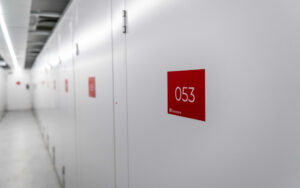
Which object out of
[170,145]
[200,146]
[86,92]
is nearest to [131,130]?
[170,145]

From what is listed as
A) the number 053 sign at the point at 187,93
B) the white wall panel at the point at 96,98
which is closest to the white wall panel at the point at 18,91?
the white wall panel at the point at 96,98

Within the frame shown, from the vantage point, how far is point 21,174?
175 inches

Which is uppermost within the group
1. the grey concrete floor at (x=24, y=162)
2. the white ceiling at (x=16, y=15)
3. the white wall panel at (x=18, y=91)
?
the white ceiling at (x=16, y=15)

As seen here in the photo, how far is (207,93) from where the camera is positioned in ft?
2.61

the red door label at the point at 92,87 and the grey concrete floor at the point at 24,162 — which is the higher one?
the red door label at the point at 92,87

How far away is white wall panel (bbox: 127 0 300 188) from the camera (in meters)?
0.57

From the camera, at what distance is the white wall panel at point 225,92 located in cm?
57

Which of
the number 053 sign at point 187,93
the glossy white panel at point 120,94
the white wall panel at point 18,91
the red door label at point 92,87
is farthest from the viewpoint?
the white wall panel at point 18,91

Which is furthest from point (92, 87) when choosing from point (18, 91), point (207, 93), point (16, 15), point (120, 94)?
point (18, 91)

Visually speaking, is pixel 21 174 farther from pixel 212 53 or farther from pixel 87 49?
pixel 212 53

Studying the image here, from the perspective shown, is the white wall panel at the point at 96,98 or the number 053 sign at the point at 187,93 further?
the white wall panel at the point at 96,98

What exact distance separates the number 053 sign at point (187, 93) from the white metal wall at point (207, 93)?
3cm

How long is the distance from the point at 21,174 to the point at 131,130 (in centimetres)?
403

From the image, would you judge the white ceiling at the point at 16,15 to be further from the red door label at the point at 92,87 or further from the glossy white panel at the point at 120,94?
the glossy white panel at the point at 120,94
